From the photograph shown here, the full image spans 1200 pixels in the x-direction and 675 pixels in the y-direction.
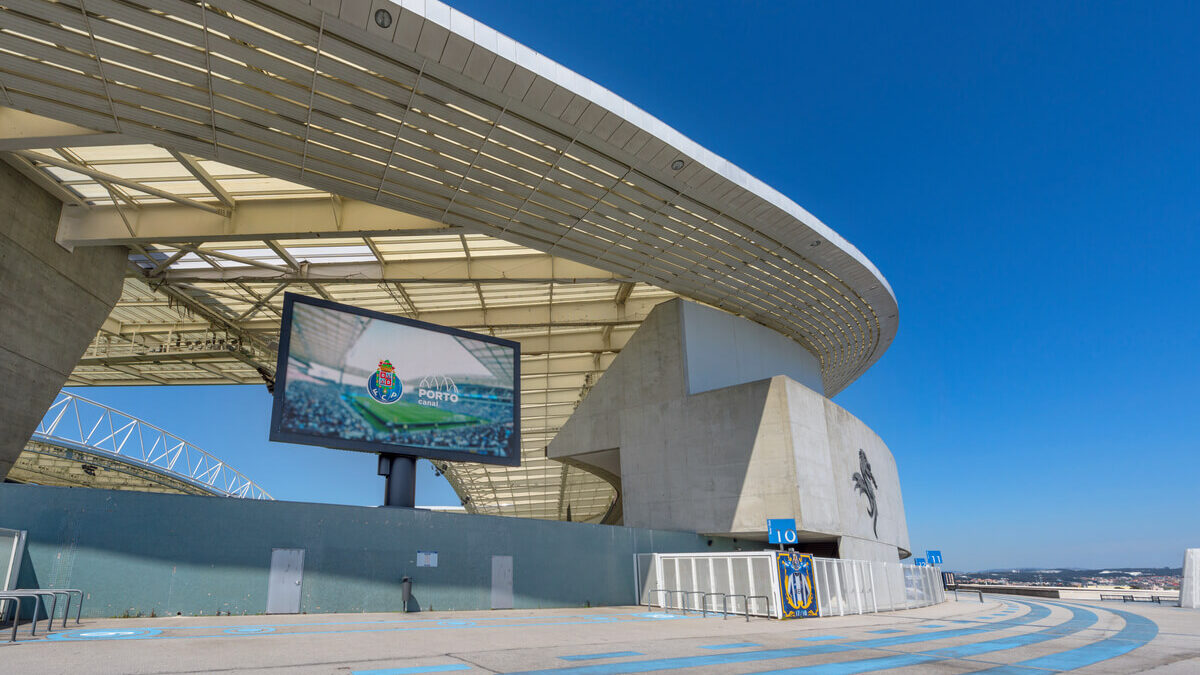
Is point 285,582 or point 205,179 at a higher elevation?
point 205,179

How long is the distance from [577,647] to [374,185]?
14107mm

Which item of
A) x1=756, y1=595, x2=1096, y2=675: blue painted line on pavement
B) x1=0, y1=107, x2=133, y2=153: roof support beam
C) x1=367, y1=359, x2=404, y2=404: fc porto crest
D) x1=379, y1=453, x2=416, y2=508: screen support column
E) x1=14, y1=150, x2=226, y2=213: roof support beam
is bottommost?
x1=756, y1=595, x2=1096, y2=675: blue painted line on pavement

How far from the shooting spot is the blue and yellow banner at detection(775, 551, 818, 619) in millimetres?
20719

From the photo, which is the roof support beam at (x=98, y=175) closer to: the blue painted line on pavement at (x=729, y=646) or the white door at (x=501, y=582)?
the white door at (x=501, y=582)

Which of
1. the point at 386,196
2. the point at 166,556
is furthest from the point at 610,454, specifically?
the point at 166,556

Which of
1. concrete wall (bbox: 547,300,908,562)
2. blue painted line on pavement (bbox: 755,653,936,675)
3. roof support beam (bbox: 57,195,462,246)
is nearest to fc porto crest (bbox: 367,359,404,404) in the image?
roof support beam (bbox: 57,195,462,246)

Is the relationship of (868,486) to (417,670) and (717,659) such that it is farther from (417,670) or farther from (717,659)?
(417,670)

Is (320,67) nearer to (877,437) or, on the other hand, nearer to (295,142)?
(295,142)

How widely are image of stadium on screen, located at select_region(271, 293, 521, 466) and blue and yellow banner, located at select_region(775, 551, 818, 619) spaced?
10565 mm

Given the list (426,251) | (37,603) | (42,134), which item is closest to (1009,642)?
(37,603)

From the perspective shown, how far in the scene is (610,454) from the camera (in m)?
33.8

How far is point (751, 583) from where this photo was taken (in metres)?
21.5

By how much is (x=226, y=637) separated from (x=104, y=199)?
17550mm

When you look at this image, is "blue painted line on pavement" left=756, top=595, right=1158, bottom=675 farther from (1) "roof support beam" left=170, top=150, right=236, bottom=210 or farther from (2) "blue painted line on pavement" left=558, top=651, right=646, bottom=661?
(1) "roof support beam" left=170, top=150, right=236, bottom=210
